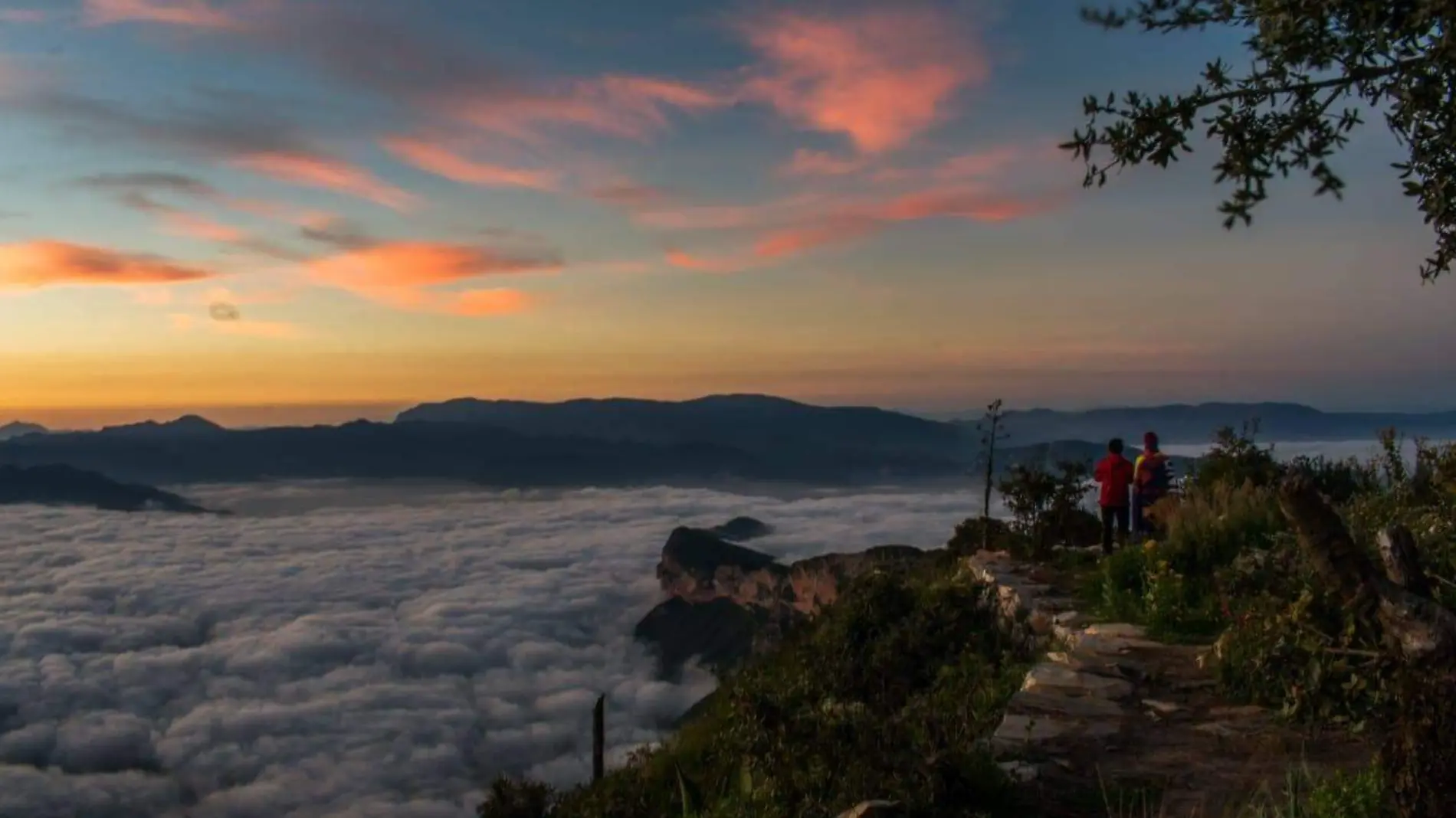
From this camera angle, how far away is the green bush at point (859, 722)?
5699 mm

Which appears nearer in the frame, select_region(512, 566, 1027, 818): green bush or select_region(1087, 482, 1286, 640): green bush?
select_region(512, 566, 1027, 818): green bush

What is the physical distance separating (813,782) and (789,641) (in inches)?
491

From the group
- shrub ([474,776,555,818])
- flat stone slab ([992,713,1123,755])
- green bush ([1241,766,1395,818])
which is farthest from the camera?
shrub ([474,776,555,818])

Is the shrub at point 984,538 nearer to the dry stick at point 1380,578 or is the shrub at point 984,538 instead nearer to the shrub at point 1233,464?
the shrub at point 1233,464

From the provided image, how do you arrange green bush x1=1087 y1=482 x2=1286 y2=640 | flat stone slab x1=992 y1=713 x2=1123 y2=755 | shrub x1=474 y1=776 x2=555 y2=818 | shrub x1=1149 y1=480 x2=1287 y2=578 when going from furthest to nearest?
shrub x1=474 y1=776 x2=555 y2=818, shrub x1=1149 y1=480 x2=1287 y2=578, green bush x1=1087 y1=482 x2=1286 y2=640, flat stone slab x1=992 y1=713 x2=1123 y2=755

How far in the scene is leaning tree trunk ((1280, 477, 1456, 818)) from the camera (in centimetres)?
403

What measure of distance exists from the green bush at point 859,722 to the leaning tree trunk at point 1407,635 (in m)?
2.09

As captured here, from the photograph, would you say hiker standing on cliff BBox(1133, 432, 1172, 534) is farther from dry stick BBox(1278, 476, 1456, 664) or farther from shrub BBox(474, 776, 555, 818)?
shrub BBox(474, 776, 555, 818)

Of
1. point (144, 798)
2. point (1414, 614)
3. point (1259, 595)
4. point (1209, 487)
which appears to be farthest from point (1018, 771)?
point (144, 798)

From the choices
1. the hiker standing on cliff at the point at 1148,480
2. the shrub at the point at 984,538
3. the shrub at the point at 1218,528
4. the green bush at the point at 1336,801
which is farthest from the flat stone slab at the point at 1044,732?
the shrub at the point at 984,538

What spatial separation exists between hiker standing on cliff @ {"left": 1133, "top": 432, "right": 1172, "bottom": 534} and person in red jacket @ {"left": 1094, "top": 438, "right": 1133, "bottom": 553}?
0.16 metres

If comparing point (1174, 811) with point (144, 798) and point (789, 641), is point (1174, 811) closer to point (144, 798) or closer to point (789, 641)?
point (789, 641)

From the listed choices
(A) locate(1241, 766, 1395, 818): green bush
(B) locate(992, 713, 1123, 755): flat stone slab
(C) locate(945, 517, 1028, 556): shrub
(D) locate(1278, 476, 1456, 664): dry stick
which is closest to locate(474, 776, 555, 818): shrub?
(C) locate(945, 517, 1028, 556): shrub

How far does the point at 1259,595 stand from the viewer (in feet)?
28.3
